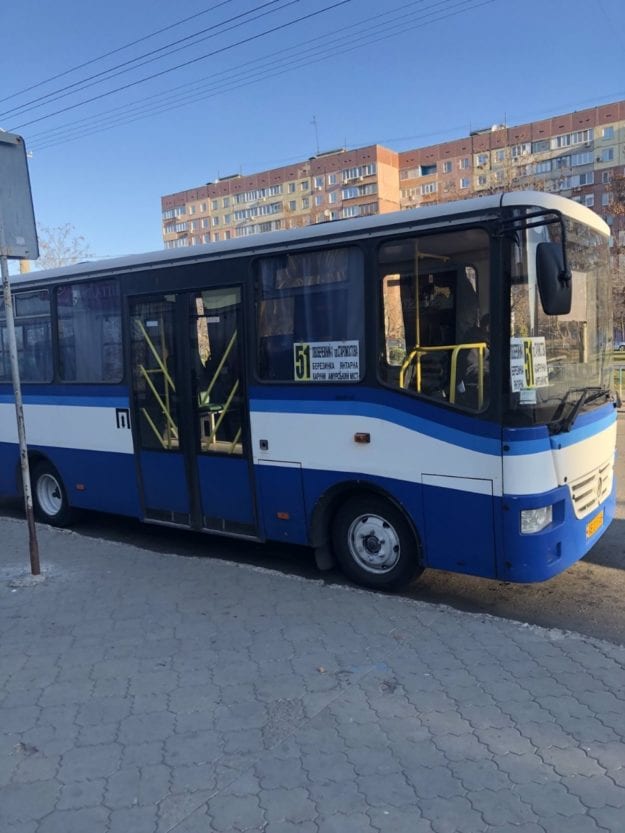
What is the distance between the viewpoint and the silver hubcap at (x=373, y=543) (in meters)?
5.31

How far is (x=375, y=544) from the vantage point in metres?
5.40

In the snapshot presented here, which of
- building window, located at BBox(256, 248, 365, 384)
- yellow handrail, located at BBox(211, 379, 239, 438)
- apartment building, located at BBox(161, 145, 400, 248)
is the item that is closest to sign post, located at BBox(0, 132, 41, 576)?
yellow handrail, located at BBox(211, 379, 239, 438)

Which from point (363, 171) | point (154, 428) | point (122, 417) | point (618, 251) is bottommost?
point (154, 428)

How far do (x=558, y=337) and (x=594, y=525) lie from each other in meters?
1.52

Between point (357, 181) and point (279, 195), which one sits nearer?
point (357, 181)

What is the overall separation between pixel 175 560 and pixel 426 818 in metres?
4.00

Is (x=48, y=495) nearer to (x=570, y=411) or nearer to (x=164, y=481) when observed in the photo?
(x=164, y=481)

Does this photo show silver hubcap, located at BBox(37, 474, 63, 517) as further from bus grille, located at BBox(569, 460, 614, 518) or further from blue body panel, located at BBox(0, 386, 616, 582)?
bus grille, located at BBox(569, 460, 614, 518)

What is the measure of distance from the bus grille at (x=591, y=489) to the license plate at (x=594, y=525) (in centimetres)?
10

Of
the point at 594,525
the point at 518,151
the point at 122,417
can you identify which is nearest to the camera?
the point at 594,525

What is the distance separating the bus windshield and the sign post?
384 centimetres

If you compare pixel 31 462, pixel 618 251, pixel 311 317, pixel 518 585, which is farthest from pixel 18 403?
pixel 618 251

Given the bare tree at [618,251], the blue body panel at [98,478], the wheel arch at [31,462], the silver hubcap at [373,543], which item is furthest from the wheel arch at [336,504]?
the bare tree at [618,251]

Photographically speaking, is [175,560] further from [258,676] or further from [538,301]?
[538,301]
